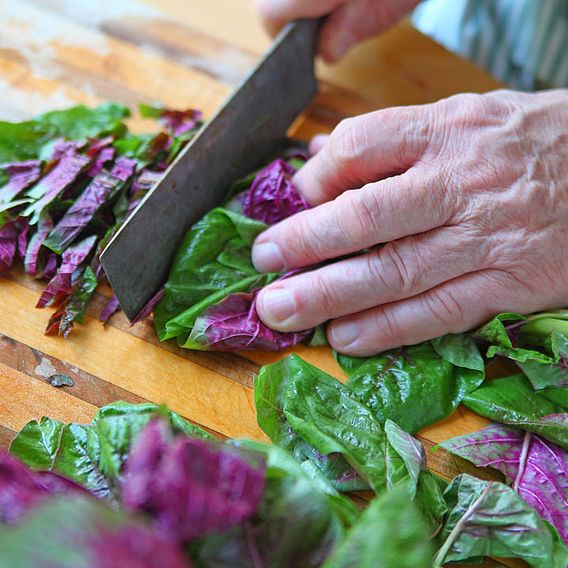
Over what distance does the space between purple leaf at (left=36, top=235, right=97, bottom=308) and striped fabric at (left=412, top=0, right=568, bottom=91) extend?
1.56 meters

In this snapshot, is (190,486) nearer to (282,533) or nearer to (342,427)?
(282,533)

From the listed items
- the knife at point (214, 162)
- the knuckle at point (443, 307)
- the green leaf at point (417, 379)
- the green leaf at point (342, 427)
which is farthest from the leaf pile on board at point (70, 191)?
the knuckle at point (443, 307)

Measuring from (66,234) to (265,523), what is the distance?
98cm

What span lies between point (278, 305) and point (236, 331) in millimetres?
119

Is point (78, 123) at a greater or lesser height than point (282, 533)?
greater

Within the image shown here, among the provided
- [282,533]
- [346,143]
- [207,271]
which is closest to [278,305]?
[207,271]

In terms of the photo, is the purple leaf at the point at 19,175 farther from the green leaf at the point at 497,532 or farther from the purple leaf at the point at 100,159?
the green leaf at the point at 497,532

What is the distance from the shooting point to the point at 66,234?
1665 millimetres

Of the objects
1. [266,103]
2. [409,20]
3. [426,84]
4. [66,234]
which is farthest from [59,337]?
[409,20]

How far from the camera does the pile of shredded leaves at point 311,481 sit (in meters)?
0.88

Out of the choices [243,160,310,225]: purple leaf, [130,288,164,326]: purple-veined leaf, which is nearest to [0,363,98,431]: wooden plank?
[130,288,164,326]: purple-veined leaf

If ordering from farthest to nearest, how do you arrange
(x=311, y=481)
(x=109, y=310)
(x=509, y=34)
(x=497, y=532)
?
(x=509, y=34) → (x=109, y=310) → (x=497, y=532) → (x=311, y=481)

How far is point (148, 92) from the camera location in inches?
83.7

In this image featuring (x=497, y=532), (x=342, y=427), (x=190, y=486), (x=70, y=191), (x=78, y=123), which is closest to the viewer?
(x=190, y=486)
